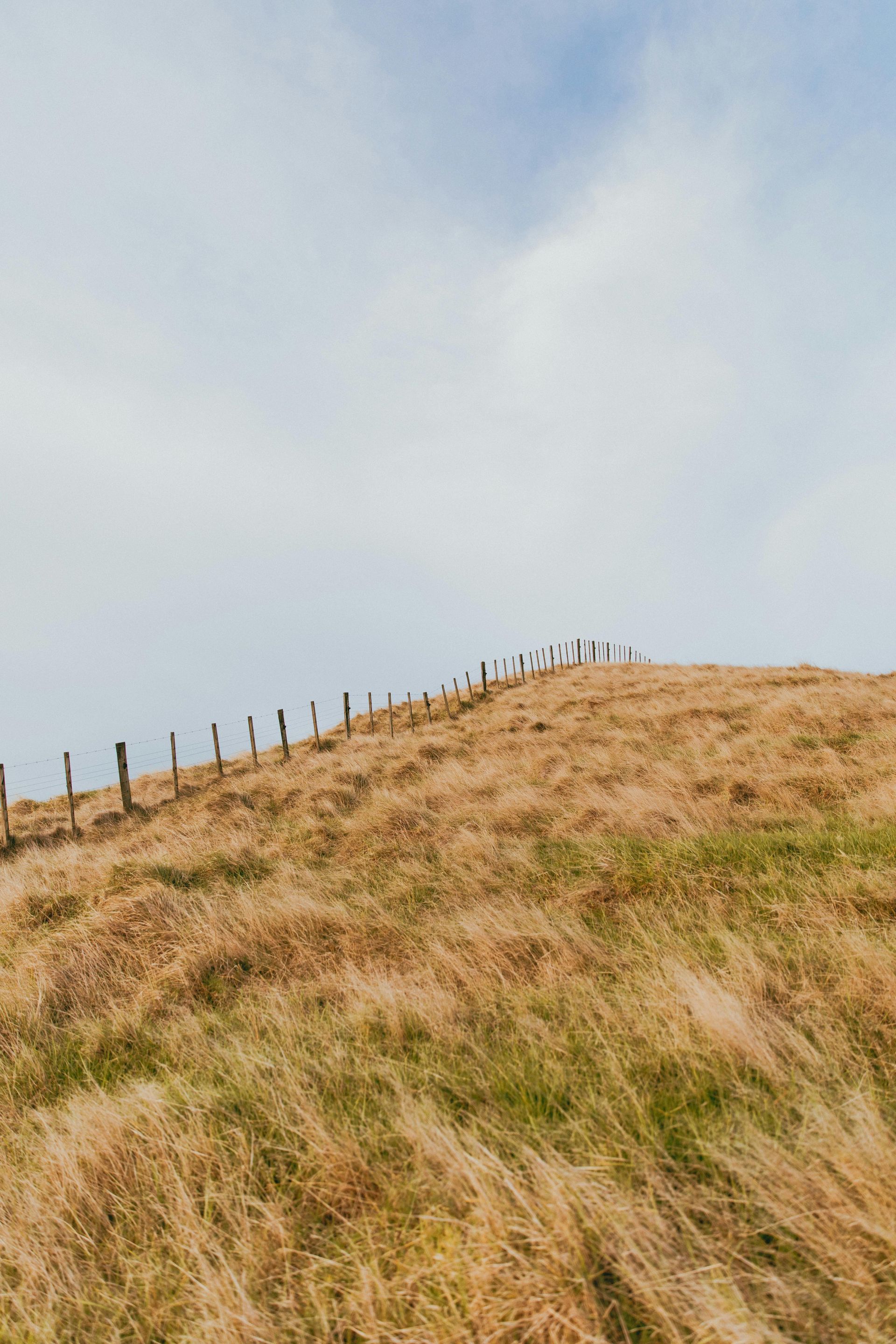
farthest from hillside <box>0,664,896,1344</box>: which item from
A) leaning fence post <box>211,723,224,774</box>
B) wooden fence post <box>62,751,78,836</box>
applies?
leaning fence post <box>211,723,224,774</box>

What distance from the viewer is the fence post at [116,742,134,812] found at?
52.5 feet

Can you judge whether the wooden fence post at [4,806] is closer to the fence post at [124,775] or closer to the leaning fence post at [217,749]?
the fence post at [124,775]

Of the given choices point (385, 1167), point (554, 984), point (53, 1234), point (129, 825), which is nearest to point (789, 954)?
point (554, 984)

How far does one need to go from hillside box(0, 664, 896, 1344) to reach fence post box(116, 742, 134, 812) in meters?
10.3

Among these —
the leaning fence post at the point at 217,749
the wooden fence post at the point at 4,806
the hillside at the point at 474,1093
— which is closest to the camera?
the hillside at the point at 474,1093

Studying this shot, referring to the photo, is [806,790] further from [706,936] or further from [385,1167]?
[385,1167]

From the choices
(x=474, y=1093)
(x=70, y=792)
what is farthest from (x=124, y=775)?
(x=474, y=1093)

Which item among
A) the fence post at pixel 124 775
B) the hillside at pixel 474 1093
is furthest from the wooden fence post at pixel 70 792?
the hillside at pixel 474 1093

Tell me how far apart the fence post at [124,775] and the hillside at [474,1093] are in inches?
405

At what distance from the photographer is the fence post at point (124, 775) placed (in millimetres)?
16016

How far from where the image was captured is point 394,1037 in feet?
10.3

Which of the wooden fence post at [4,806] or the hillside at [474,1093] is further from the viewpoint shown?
the wooden fence post at [4,806]

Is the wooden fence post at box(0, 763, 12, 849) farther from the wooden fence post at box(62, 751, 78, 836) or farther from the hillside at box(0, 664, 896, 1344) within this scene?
the hillside at box(0, 664, 896, 1344)

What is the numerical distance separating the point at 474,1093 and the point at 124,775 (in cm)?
A: 1663
